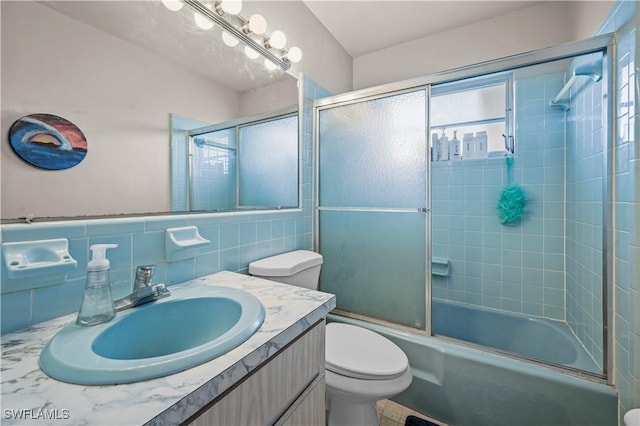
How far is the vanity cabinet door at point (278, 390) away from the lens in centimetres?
49

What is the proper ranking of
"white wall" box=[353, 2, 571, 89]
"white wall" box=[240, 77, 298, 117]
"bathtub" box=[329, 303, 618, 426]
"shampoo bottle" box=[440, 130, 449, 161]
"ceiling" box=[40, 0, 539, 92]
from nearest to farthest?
"ceiling" box=[40, 0, 539, 92]
"bathtub" box=[329, 303, 618, 426]
"white wall" box=[240, 77, 298, 117]
"white wall" box=[353, 2, 571, 89]
"shampoo bottle" box=[440, 130, 449, 161]

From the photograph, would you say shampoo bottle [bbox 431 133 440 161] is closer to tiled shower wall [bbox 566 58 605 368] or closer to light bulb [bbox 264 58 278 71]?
tiled shower wall [bbox 566 58 605 368]

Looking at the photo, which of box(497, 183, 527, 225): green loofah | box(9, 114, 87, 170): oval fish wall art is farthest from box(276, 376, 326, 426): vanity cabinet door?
box(497, 183, 527, 225): green loofah

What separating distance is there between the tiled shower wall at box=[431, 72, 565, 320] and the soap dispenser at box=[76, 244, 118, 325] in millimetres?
2222

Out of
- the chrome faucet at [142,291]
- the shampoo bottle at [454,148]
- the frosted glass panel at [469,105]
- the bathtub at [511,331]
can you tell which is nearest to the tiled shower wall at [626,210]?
the bathtub at [511,331]

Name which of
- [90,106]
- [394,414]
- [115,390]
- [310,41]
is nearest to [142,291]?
[115,390]

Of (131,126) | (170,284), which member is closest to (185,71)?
(131,126)

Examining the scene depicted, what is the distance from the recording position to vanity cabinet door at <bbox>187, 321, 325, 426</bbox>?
19.1 inches

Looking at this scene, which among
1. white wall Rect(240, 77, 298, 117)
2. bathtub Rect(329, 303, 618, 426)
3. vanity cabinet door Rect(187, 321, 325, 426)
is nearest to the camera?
vanity cabinet door Rect(187, 321, 325, 426)

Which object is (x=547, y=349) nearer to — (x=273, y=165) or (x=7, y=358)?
(x=273, y=165)

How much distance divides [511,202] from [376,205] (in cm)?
107

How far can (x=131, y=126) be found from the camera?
0.87 meters

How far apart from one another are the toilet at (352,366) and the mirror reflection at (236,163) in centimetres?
35

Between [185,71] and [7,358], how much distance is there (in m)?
1.01
